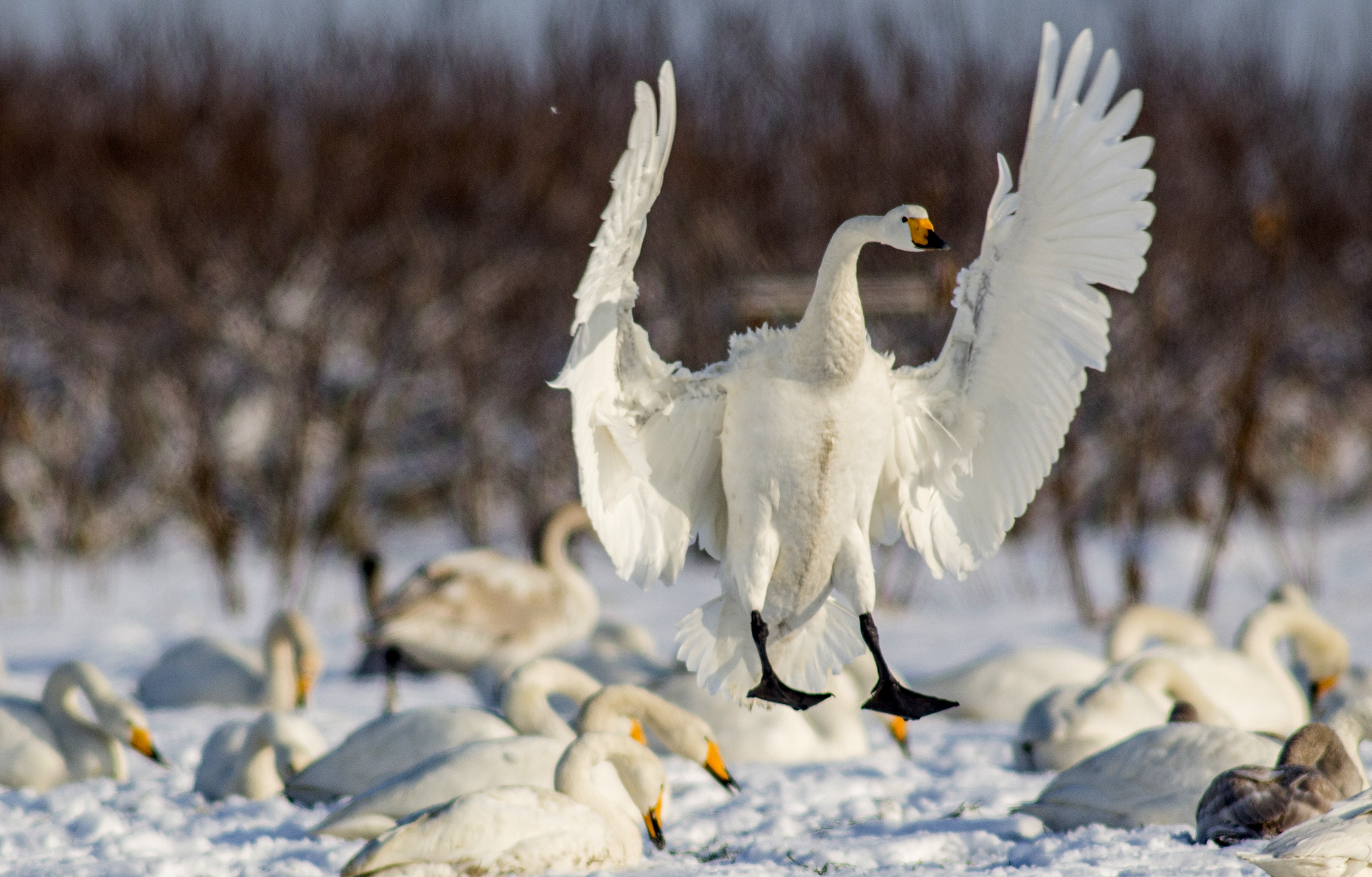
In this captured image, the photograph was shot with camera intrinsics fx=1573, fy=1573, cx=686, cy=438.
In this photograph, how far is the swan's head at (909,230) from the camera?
13.0ft

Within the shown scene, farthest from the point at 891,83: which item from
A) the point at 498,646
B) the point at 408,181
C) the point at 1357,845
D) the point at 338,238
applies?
the point at 1357,845

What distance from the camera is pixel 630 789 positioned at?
14.9 feet

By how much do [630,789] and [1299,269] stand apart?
15.6m

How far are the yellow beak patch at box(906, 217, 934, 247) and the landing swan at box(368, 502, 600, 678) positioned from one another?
4.67 metres

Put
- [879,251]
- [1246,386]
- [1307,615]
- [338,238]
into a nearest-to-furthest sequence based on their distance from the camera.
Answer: [1307,615]
[1246,386]
[879,251]
[338,238]

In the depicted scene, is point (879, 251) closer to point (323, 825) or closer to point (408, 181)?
point (408, 181)

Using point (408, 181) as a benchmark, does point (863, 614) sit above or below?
below

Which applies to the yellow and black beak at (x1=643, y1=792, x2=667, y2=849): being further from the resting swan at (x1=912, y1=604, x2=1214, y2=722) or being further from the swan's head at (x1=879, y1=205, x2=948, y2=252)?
the resting swan at (x1=912, y1=604, x2=1214, y2=722)

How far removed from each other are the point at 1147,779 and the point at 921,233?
6.10 feet

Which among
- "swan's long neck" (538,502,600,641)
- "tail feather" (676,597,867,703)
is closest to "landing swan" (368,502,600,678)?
"swan's long neck" (538,502,600,641)

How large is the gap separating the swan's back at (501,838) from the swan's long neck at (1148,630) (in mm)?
4687

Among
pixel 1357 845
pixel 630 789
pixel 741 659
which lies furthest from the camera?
pixel 741 659

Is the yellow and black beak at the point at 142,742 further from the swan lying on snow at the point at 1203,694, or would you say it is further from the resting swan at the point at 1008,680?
the resting swan at the point at 1008,680

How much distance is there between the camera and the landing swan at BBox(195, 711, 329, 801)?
18.0 ft
